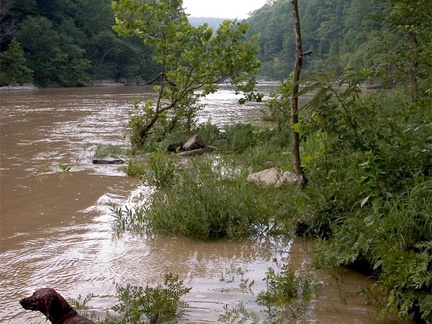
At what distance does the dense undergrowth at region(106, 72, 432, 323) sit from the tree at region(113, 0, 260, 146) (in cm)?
500

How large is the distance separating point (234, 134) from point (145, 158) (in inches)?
86.8

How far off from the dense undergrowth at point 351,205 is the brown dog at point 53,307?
1.83m

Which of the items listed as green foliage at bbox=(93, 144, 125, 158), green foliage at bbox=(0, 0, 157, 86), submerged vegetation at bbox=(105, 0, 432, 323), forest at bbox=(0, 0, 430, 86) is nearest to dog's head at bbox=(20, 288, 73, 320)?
submerged vegetation at bbox=(105, 0, 432, 323)

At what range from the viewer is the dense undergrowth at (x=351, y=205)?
10.3ft

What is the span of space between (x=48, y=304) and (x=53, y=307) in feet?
0.10

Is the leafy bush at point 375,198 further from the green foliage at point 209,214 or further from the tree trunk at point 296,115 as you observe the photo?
the green foliage at point 209,214

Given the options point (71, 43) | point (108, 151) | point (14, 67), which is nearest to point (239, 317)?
point (108, 151)

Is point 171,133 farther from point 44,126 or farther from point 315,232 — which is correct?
point 315,232

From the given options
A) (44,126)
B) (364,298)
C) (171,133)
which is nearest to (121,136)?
(171,133)

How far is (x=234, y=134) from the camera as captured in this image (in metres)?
10.6

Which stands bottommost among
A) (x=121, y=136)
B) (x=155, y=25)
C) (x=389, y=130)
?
(x=121, y=136)

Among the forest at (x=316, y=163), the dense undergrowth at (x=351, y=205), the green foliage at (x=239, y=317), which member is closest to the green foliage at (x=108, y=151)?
the forest at (x=316, y=163)

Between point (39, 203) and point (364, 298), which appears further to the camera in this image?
point (39, 203)

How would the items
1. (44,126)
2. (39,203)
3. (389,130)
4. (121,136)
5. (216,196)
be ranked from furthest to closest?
(44,126) → (121,136) → (39,203) → (216,196) → (389,130)
